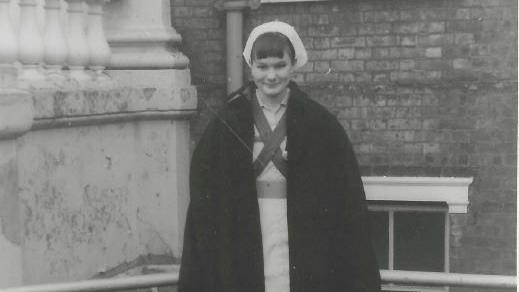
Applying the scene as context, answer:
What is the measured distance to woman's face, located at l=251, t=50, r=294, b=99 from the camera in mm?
2955

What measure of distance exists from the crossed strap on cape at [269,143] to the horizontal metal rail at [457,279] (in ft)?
1.65

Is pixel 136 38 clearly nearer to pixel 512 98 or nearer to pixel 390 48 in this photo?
pixel 390 48

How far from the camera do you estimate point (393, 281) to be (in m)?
2.95

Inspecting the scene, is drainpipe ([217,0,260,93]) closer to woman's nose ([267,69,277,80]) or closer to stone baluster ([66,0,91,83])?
stone baluster ([66,0,91,83])

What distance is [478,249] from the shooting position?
5383 mm

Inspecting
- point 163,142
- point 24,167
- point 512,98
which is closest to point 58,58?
point 24,167

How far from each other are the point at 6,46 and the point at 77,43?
696 mm

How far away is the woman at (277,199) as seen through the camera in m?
2.95

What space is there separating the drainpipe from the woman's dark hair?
2.57 m

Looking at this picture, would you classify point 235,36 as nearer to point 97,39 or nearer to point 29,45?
point 97,39

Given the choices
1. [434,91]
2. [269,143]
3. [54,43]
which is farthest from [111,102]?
[269,143]

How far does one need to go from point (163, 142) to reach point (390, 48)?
142cm

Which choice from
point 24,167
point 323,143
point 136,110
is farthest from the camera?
point 136,110

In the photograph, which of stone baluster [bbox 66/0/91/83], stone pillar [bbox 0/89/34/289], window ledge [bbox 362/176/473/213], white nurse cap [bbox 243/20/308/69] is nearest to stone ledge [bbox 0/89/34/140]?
stone pillar [bbox 0/89/34/289]
